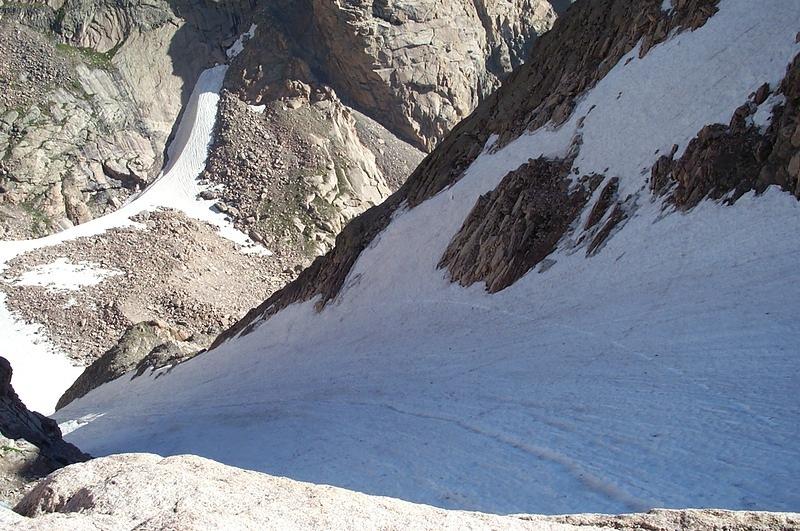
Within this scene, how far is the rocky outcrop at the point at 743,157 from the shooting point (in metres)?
15.6

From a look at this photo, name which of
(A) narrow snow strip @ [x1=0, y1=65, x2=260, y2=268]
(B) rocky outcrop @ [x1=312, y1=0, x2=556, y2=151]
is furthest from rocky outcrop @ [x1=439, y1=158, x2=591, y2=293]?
(B) rocky outcrop @ [x1=312, y1=0, x2=556, y2=151]

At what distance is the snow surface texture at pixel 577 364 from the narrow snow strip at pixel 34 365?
11.9 metres

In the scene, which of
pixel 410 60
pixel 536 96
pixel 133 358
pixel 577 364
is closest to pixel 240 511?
pixel 577 364

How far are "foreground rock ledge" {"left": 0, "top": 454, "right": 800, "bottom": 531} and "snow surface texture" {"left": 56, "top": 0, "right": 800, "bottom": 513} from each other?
324 centimetres

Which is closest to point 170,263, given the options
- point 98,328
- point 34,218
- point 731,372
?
point 98,328

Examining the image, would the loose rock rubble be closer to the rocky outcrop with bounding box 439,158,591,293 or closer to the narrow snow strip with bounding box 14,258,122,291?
the narrow snow strip with bounding box 14,258,122,291

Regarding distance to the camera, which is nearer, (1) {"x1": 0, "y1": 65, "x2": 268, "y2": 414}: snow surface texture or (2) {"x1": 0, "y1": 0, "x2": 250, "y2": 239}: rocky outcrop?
(1) {"x1": 0, "y1": 65, "x2": 268, "y2": 414}: snow surface texture

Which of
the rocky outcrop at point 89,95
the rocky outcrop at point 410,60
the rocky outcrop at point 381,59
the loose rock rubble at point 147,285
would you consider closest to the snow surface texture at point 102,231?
the loose rock rubble at point 147,285

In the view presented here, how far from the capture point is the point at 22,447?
1184 centimetres

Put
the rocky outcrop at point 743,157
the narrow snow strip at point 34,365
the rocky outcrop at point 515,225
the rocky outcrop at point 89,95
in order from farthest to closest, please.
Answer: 1. the rocky outcrop at point 89,95
2. the narrow snow strip at point 34,365
3. the rocky outcrop at point 515,225
4. the rocky outcrop at point 743,157

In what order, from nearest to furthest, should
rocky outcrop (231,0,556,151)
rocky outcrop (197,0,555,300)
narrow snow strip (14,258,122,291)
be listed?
1. narrow snow strip (14,258,122,291)
2. rocky outcrop (197,0,555,300)
3. rocky outcrop (231,0,556,151)

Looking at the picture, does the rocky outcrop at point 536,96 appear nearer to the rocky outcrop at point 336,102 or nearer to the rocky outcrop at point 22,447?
the rocky outcrop at point 22,447

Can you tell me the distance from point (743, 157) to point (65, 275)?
41.1 meters

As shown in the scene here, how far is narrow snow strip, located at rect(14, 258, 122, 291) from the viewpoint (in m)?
45.1
